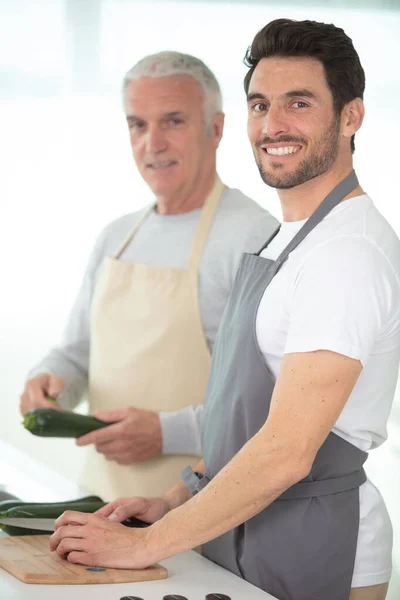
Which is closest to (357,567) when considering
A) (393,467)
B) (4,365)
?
(393,467)

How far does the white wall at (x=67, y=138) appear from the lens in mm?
2648

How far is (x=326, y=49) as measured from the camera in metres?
1.38

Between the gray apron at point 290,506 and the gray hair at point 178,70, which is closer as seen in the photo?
the gray apron at point 290,506

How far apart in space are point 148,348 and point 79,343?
0.89ft

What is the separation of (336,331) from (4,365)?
2.50 meters

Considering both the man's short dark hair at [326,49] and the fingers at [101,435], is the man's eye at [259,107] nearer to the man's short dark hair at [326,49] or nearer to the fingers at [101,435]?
the man's short dark hair at [326,49]

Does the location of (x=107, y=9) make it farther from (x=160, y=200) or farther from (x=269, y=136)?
(x=269, y=136)

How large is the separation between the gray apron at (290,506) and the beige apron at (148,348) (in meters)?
0.64

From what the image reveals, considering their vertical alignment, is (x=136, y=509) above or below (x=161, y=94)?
below


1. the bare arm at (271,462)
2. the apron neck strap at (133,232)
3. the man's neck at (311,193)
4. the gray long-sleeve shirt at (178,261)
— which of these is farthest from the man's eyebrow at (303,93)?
the apron neck strap at (133,232)

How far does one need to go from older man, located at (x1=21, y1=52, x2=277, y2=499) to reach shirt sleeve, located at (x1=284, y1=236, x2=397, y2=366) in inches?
30.1

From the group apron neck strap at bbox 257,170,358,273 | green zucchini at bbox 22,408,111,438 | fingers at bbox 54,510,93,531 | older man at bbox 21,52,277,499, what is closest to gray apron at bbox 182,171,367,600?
apron neck strap at bbox 257,170,358,273

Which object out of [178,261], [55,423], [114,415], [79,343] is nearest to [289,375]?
[55,423]

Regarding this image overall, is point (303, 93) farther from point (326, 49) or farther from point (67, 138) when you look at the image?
point (67, 138)
